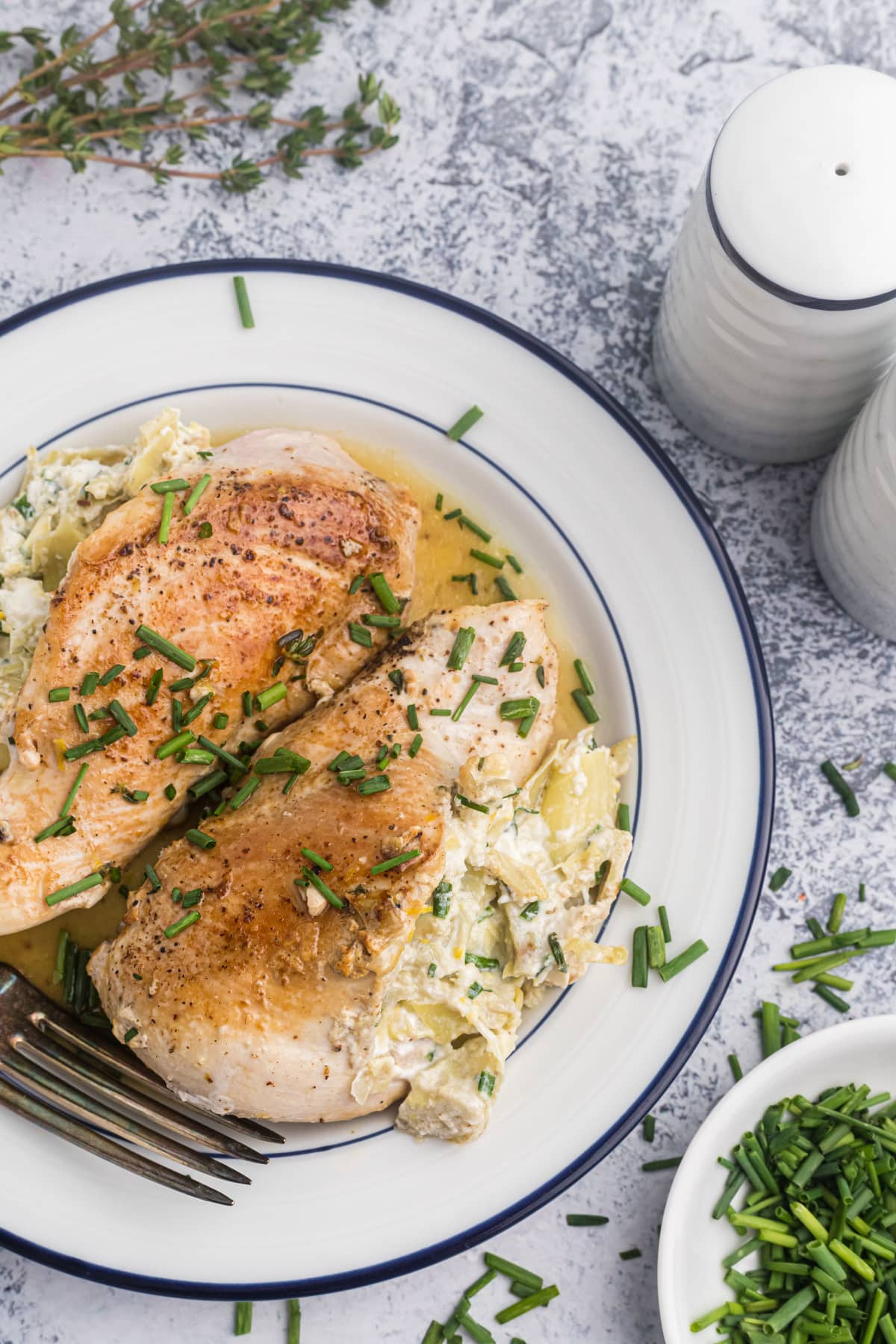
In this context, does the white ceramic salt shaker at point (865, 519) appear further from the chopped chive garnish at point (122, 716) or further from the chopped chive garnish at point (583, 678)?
the chopped chive garnish at point (122, 716)

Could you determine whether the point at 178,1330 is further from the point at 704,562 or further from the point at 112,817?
the point at 704,562

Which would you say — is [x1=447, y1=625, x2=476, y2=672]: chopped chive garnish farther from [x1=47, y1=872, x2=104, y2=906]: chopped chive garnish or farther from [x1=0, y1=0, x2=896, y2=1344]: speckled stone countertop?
[x1=47, y1=872, x2=104, y2=906]: chopped chive garnish

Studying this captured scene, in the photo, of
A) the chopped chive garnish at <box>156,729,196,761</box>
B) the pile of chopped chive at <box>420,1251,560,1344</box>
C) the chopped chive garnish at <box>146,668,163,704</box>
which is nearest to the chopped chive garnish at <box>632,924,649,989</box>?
the pile of chopped chive at <box>420,1251,560,1344</box>

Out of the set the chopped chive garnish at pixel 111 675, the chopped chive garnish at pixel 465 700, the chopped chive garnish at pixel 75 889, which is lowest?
the chopped chive garnish at pixel 75 889

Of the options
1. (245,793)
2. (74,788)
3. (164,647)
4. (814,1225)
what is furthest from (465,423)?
(814,1225)

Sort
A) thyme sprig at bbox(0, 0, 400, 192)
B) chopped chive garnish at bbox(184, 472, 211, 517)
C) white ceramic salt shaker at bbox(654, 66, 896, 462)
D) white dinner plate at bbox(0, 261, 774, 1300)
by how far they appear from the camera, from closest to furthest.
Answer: white ceramic salt shaker at bbox(654, 66, 896, 462)
chopped chive garnish at bbox(184, 472, 211, 517)
white dinner plate at bbox(0, 261, 774, 1300)
thyme sprig at bbox(0, 0, 400, 192)

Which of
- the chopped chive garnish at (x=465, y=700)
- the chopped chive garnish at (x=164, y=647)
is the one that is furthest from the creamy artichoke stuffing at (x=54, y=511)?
the chopped chive garnish at (x=465, y=700)
